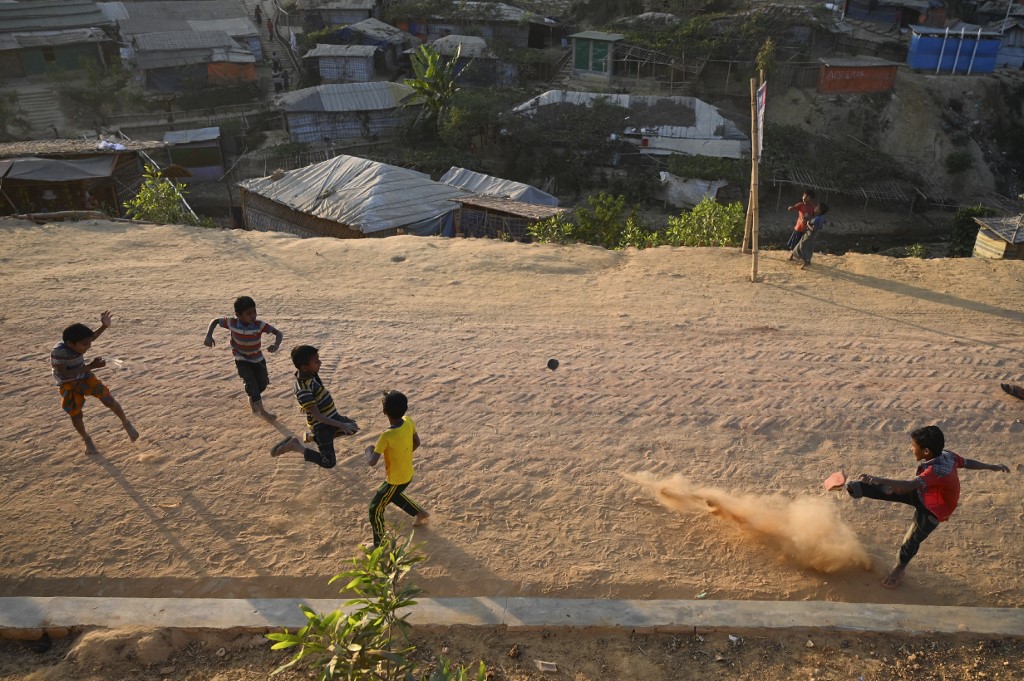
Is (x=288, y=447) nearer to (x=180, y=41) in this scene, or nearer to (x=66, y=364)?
(x=66, y=364)

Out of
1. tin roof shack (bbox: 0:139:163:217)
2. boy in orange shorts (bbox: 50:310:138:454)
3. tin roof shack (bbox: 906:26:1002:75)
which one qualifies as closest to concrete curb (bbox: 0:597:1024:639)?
boy in orange shorts (bbox: 50:310:138:454)

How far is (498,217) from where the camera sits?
1677 centimetres

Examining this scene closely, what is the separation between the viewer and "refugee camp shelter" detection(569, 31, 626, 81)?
33.2 meters

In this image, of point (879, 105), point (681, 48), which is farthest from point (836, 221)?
point (681, 48)

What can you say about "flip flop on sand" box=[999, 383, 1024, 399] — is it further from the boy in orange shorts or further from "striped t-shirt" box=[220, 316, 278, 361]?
the boy in orange shorts

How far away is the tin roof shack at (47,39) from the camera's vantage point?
33.6m

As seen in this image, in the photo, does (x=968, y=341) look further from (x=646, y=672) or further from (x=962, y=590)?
(x=646, y=672)

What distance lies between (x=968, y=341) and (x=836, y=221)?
2039 centimetres

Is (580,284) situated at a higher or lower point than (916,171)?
higher

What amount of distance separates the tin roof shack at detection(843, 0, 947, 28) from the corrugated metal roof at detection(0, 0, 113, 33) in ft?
123

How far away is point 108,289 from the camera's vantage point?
9.84 meters

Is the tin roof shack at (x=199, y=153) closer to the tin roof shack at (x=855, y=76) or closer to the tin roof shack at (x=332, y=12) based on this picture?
the tin roof shack at (x=332, y=12)

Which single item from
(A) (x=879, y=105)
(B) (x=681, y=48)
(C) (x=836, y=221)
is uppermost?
(B) (x=681, y=48)

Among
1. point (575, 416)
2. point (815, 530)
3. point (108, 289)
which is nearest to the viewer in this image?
point (815, 530)
